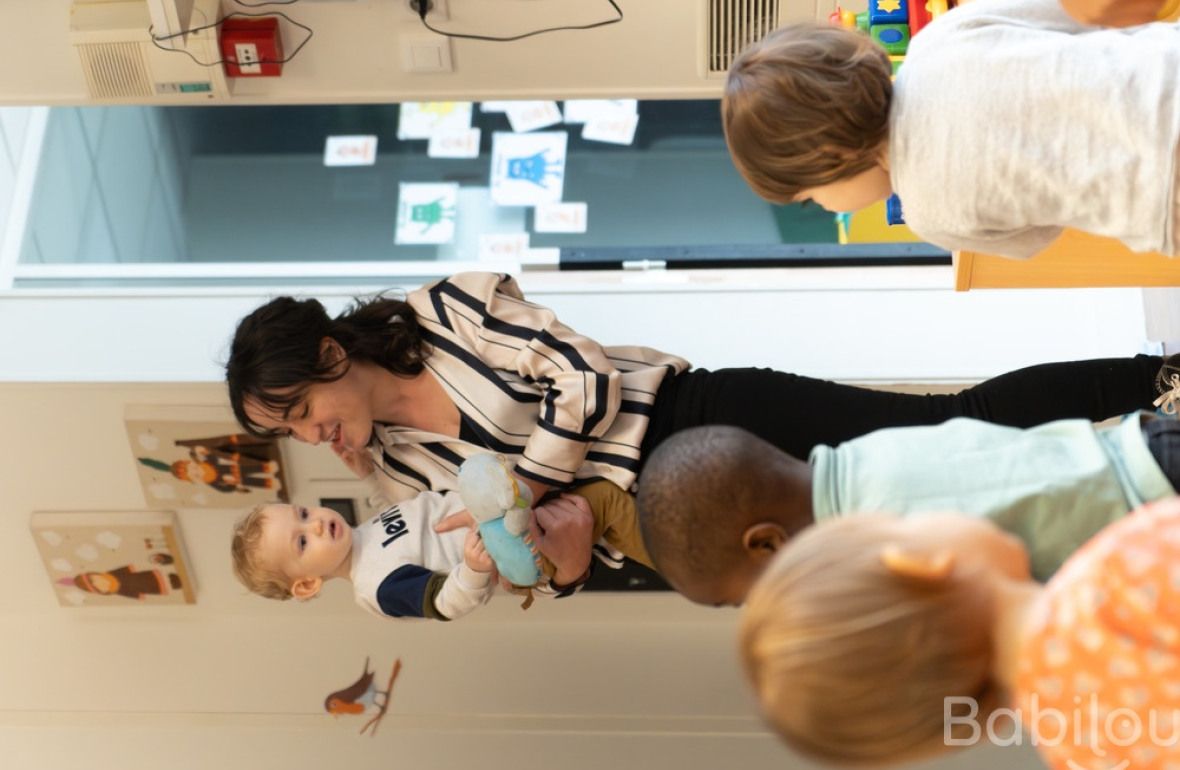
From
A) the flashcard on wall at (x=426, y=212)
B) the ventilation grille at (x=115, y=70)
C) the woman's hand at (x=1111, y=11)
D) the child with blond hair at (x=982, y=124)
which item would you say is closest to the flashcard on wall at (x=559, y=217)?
the flashcard on wall at (x=426, y=212)

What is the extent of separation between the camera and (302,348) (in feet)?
6.59

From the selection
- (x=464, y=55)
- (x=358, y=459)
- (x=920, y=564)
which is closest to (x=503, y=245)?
(x=464, y=55)

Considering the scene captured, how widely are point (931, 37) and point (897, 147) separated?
0.15 meters

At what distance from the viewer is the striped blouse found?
1.99 metres

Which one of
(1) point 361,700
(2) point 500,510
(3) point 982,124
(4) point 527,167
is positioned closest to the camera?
(3) point 982,124

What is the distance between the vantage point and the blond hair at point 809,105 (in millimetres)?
1494

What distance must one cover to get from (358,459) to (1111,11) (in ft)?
4.46

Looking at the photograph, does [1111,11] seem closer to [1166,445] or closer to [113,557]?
[1166,445]

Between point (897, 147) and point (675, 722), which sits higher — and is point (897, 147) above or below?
above

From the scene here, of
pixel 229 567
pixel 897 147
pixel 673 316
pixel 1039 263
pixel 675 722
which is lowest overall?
pixel 675 722

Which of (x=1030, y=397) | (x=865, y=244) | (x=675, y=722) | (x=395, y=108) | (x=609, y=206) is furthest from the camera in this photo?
(x=395, y=108)

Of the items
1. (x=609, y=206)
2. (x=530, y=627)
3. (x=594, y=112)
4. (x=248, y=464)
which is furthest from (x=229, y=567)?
(x=594, y=112)

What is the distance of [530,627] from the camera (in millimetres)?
2629

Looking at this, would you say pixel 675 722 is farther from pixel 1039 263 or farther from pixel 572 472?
pixel 1039 263
